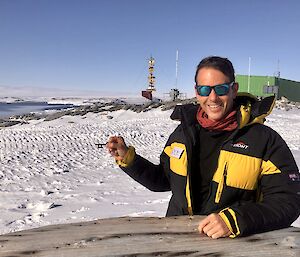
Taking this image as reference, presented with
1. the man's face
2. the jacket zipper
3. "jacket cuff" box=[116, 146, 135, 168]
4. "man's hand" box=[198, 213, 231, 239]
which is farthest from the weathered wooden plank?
the man's face

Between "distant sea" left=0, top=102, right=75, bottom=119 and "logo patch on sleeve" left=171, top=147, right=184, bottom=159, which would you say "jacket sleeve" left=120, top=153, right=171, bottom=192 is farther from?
"distant sea" left=0, top=102, right=75, bottom=119

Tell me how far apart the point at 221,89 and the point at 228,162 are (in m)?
0.43

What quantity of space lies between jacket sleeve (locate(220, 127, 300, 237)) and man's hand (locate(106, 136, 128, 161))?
0.83 meters

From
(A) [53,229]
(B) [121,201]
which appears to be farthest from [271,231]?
(B) [121,201]

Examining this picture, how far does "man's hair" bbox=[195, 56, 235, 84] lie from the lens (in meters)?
2.18

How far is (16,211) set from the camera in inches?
229

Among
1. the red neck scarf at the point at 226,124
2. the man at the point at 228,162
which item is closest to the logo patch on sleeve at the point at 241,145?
the man at the point at 228,162

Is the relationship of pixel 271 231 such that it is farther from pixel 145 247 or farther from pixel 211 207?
pixel 145 247

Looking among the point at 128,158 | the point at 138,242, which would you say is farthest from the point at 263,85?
the point at 138,242

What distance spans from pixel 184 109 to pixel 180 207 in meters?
0.63

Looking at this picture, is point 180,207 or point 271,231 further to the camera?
point 180,207

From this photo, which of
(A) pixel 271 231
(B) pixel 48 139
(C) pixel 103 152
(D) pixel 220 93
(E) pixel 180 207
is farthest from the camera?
(B) pixel 48 139

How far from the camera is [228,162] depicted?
6.89 feet

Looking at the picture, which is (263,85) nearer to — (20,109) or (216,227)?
(216,227)
